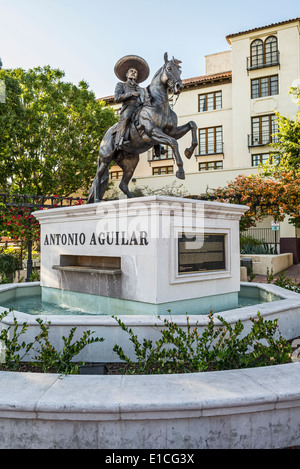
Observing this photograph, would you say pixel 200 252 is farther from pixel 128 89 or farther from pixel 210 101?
pixel 210 101

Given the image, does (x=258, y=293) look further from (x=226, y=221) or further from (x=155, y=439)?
(x=155, y=439)

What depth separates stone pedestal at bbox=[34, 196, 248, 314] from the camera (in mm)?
5086

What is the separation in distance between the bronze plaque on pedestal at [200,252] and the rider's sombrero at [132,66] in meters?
3.86

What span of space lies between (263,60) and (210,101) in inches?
202

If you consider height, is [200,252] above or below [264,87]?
below

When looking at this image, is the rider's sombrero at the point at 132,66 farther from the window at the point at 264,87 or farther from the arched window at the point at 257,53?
the arched window at the point at 257,53

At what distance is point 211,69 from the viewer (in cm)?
3366

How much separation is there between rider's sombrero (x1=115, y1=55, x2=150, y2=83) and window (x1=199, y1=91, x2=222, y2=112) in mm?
25057

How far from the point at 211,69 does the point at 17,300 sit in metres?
32.6

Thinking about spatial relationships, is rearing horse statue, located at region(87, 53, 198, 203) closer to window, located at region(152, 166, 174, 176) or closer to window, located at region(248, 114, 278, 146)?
window, located at region(248, 114, 278, 146)

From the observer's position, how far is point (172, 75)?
21.1ft

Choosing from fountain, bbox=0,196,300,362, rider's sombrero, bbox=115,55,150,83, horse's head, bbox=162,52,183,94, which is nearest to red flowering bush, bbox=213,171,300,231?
rider's sombrero, bbox=115,55,150,83

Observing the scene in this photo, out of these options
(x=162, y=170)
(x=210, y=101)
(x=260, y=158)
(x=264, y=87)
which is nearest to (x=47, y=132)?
(x=162, y=170)

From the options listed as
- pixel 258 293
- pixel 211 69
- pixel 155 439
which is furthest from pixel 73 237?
pixel 211 69
